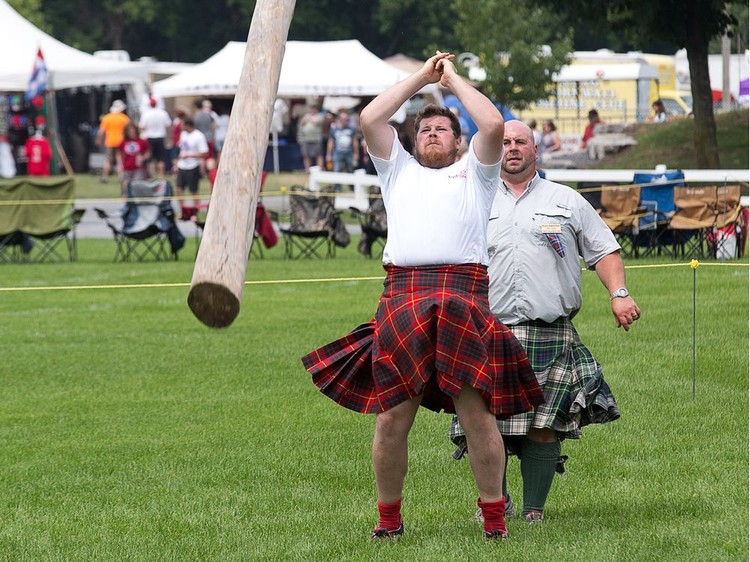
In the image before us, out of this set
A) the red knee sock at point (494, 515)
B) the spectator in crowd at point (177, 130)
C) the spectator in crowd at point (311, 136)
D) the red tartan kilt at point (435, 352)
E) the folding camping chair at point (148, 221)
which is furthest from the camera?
the spectator in crowd at point (311, 136)

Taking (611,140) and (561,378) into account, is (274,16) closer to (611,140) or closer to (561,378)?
(561,378)

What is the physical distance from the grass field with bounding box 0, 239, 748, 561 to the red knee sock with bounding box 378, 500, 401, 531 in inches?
3.5

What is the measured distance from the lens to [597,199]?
16.9m

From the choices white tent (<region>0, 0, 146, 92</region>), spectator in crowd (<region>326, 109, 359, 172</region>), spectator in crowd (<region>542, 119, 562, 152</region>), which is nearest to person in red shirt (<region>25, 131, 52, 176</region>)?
white tent (<region>0, 0, 146, 92</region>)

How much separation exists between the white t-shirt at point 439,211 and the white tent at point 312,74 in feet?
72.7

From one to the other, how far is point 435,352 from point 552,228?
0.78m

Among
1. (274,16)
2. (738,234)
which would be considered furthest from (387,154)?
(738,234)

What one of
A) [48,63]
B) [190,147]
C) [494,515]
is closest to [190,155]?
[190,147]

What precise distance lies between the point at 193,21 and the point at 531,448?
55.2 m

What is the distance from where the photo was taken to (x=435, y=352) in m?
4.56

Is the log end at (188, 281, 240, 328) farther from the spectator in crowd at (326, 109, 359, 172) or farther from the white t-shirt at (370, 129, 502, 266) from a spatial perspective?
the spectator in crowd at (326, 109, 359, 172)

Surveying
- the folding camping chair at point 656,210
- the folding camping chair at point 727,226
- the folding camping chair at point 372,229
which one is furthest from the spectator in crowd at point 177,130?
the folding camping chair at point 727,226

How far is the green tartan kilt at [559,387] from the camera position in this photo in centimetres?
505

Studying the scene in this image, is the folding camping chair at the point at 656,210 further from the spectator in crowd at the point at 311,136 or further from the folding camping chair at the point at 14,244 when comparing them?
the spectator in crowd at the point at 311,136
